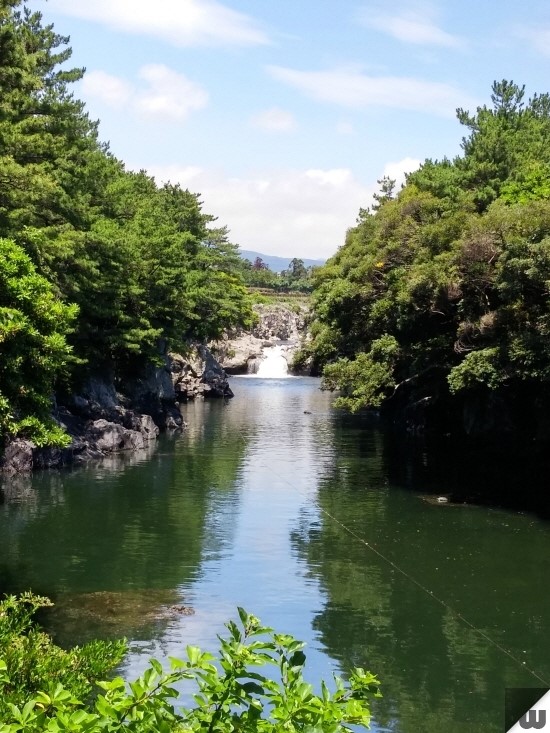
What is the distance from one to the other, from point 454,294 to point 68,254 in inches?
591

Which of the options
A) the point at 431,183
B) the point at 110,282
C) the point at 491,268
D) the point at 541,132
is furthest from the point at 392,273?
the point at 541,132

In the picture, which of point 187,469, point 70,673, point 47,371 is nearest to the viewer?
point 70,673

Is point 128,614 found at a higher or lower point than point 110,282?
lower

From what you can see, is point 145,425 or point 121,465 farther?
point 145,425

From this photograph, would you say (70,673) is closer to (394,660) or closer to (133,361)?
(394,660)

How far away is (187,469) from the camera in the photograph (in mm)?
38594

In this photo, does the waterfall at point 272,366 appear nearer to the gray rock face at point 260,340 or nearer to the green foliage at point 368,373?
the gray rock face at point 260,340

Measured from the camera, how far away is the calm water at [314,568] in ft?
55.8

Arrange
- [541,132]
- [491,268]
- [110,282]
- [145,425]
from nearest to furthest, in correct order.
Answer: [491,268], [110,282], [145,425], [541,132]

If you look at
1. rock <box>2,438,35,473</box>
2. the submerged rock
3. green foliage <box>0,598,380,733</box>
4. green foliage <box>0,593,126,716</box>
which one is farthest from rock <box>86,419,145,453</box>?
green foliage <box>0,598,380,733</box>

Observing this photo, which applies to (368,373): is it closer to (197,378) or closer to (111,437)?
(111,437)

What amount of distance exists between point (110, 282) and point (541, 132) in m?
38.9

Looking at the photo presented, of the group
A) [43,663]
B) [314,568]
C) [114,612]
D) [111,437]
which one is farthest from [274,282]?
[43,663]

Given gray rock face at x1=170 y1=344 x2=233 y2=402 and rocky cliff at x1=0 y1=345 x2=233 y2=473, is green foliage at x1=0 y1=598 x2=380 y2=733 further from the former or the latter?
gray rock face at x1=170 y1=344 x2=233 y2=402
